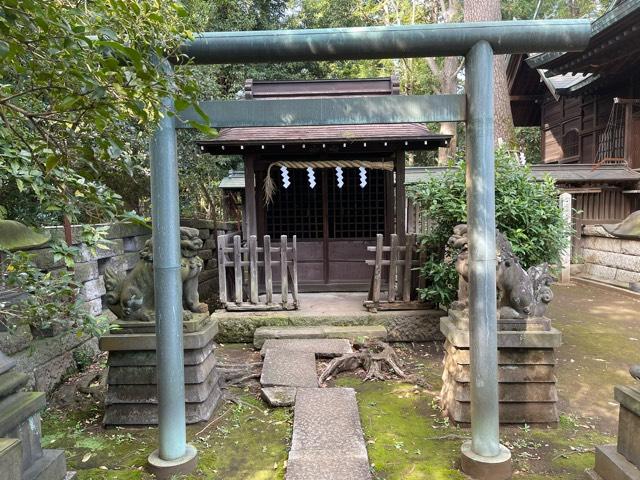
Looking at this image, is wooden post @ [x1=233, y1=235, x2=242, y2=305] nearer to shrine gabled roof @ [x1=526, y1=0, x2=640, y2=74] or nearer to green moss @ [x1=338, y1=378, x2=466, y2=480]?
green moss @ [x1=338, y1=378, x2=466, y2=480]

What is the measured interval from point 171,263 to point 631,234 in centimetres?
279

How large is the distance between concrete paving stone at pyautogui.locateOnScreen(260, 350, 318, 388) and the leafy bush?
2021mm

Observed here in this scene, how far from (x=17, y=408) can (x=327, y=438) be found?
86.9 inches

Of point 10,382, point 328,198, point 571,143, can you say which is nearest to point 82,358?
point 10,382

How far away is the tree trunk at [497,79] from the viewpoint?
38.4 ft

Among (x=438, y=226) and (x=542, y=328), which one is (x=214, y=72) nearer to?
(x=438, y=226)

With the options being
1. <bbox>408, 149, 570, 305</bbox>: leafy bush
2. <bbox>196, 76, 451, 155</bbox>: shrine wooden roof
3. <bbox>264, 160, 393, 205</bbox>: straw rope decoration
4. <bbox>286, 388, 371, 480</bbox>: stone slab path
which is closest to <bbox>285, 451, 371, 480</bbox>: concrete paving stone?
<bbox>286, 388, 371, 480</bbox>: stone slab path

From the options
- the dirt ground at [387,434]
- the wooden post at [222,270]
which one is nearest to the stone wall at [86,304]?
the dirt ground at [387,434]

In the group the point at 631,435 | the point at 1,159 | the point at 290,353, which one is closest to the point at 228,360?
the point at 290,353

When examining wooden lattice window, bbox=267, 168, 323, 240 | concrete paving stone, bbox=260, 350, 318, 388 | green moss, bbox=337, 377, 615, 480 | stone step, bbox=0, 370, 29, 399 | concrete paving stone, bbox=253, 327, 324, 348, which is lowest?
green moss, bbox=337, 377, 615, 480

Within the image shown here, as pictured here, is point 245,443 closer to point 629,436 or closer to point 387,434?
point 387,434

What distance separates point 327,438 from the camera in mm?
3471

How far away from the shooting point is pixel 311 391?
440 centimetres

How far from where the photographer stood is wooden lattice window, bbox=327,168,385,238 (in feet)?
29.8
